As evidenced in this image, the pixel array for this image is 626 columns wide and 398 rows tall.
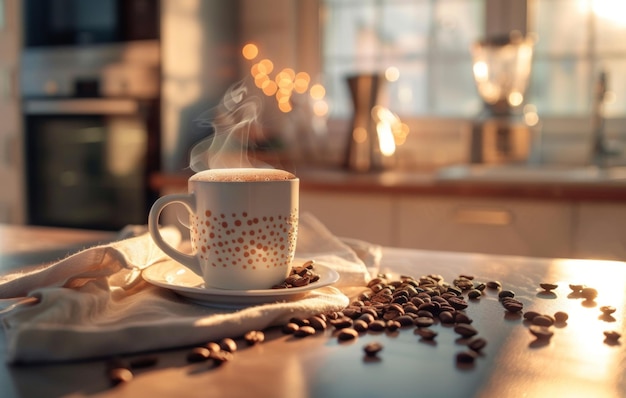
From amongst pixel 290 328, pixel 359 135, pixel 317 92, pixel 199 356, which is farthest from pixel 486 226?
pixel 199 356

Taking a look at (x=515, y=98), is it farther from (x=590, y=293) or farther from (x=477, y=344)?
(x=477, y=344)

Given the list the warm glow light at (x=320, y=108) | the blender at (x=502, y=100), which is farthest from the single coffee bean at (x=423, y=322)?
the warm glow light at (x=320, y=108)

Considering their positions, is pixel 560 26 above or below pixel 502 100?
above

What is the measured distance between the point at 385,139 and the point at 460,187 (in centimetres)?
62

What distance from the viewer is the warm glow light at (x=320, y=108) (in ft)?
9.40

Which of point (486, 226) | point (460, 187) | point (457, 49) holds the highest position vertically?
point (457, 49)

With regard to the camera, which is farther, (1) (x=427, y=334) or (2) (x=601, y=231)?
(2) (x=601, y=231)

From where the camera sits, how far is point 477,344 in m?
0.54

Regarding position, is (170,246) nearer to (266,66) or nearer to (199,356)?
(199,356)

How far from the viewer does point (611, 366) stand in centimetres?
50

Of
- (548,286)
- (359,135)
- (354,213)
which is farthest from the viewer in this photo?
(359,135)

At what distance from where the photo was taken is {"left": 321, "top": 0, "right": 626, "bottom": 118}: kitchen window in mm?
2494

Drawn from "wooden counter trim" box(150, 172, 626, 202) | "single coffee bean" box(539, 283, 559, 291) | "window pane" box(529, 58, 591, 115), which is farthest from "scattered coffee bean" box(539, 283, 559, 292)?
"window pane" box(529, 58, 591, 115)

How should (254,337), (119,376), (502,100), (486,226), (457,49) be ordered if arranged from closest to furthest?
(119,376)
(254,337)
(486,226)
(502,100)
(457,49)
